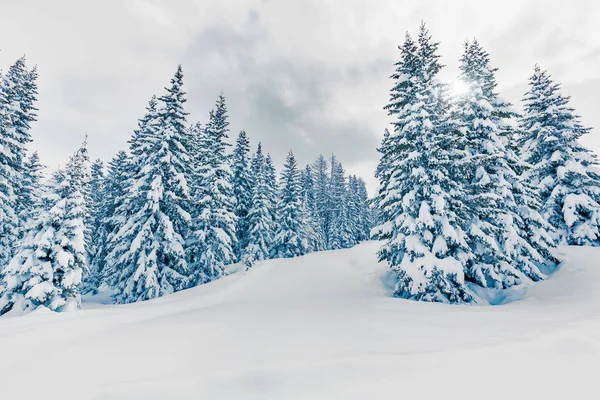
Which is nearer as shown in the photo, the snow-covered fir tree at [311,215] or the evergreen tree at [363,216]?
the snow-covered fir tree at [311,215]

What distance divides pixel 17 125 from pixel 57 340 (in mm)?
23960

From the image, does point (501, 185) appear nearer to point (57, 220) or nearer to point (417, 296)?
point (417, 296)

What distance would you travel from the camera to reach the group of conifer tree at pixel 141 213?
14094mm

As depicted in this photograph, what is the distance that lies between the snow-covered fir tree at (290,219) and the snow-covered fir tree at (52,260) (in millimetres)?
21035

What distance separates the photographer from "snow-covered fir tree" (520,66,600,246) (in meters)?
17.9

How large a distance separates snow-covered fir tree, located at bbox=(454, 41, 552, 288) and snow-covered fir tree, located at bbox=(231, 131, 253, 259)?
2265 cm

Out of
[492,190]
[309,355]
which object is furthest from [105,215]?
[492,190]

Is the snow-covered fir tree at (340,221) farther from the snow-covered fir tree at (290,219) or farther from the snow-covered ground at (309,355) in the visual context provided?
the snow-covered ground at (309,355)

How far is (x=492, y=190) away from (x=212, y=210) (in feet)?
63.0

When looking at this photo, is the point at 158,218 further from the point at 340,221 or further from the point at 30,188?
the point at 340,221

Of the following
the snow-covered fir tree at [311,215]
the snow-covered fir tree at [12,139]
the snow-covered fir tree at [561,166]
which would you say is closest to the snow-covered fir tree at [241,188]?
the snow-covered fir tree at [311,215]

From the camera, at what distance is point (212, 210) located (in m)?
23.3

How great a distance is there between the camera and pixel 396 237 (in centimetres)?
1333

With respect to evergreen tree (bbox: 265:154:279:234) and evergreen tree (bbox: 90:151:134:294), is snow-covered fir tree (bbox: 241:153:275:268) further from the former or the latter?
evergreen tree (bbox: 90:151:134:294)
